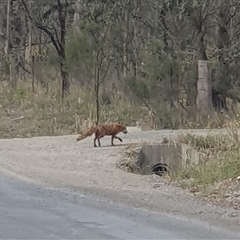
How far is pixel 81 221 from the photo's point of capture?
8.84 meters

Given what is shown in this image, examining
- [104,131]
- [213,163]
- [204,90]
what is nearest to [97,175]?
[213,163]

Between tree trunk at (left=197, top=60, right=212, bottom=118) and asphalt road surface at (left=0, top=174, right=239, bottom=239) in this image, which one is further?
tree trunk at (left=197, top=60, right=212, bottom=118)

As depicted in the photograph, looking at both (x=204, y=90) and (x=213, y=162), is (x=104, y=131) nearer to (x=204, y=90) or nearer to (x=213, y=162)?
(x=213, y=162)

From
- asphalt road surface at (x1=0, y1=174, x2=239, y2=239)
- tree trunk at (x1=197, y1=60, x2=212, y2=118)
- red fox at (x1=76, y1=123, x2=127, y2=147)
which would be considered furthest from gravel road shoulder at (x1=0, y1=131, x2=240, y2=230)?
tree trunk at (x1=197, y1=60, x2=212, y2=118)

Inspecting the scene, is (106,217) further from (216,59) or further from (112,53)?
(112,53)

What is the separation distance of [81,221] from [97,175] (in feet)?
11.9

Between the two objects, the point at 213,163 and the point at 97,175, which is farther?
the point at 213,163

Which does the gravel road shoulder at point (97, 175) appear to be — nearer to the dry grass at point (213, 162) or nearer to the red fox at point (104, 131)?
the red fox at point (104, 131)

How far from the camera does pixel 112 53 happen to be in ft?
81.6

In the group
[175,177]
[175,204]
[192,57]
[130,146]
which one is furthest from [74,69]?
[175,204]

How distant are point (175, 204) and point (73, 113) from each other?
13.9 metres

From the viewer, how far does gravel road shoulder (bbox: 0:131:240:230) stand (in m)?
9.86

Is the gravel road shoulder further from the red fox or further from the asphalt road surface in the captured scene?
the asphalt road surface

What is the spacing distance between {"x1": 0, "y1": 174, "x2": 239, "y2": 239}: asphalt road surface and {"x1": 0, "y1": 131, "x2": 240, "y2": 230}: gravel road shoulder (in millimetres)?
417
